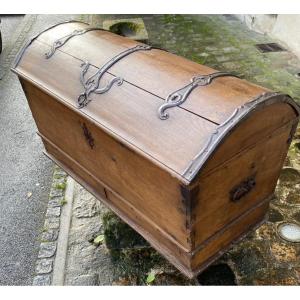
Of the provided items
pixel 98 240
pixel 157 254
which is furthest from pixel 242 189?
pixel 98 240

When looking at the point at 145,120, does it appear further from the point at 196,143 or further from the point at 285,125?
the point at 285,125

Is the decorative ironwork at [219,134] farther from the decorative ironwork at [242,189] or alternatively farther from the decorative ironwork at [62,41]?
the decorative ironwork at [62,41]

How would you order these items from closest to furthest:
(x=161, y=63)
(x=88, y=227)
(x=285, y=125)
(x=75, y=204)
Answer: (x=285, y=125) < (x=161, y=63) < (x=88, y=227) < (x=75, y=204)

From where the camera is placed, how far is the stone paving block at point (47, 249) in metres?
3.26

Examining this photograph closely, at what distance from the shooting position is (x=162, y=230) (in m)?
2.47

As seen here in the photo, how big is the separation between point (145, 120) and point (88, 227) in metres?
1.72

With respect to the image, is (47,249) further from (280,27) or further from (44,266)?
(280,27)

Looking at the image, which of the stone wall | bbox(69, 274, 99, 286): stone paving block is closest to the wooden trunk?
bbox(69, 274, 99, 286): stone paving block

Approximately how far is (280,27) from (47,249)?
5704mm

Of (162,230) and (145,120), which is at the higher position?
(145,120)

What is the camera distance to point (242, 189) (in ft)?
7.86

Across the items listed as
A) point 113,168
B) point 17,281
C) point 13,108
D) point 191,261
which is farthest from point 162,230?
point 13,108

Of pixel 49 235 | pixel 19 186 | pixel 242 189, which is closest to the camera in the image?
pixel 242 189

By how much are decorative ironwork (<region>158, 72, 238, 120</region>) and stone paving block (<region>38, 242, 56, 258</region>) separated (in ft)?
6.30
